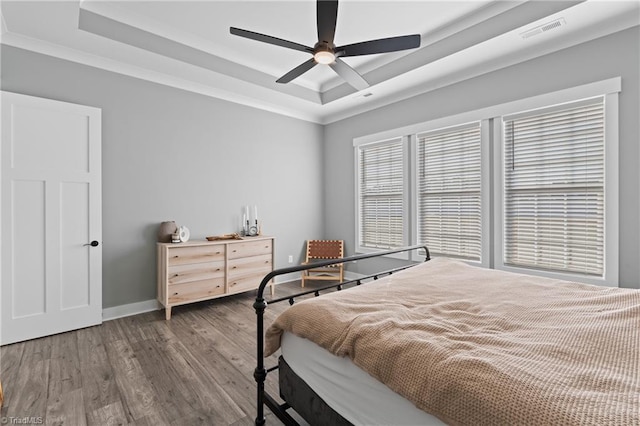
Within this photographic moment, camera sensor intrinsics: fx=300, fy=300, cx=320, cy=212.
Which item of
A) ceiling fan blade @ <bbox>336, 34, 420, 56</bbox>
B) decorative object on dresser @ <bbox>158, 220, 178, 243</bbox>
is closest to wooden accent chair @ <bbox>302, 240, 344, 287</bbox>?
decorative object on dresser @ <bbox>158, 220, 178, 243</bbox>

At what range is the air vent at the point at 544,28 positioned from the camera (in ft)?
8.48

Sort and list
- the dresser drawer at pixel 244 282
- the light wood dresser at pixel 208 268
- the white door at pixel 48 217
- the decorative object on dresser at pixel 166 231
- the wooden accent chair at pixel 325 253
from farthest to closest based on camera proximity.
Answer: the wooden accent chair at pixel 325 253 < the dresser drawer at pixel 244 282 < the decorative object on dresser at pixel 166 231 < the light wood dresser at pixel 208 268 < the white door at pixel 48 217

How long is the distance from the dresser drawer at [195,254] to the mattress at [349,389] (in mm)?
2306

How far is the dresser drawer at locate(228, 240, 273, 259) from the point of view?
3.84 meters

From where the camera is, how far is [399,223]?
4441 millimetres

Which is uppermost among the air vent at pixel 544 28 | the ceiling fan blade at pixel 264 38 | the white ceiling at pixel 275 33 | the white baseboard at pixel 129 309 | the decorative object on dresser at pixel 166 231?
the white ceiling at pixel 275 33

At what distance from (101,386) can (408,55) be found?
167 inches

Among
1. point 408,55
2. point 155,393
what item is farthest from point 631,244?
point 155,393

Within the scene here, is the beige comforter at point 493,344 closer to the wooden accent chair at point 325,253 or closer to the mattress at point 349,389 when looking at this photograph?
the mattress at point 349,389

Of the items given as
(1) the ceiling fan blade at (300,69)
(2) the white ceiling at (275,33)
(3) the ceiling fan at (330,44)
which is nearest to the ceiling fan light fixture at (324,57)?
(3) the ceiling fan at (330,44)

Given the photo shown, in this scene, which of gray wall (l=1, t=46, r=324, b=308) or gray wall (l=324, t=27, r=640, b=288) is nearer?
gray wall (l=324, t=27, r=640, b=288)

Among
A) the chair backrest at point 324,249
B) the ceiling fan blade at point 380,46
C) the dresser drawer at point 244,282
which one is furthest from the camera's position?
the chair backrest at point 324,249

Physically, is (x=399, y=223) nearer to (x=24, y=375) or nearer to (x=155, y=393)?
(x=155, y=393)

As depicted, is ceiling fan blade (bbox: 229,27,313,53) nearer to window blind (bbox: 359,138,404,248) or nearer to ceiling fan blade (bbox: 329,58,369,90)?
ceiling fan blade (bbox: 329,58,369,90)
